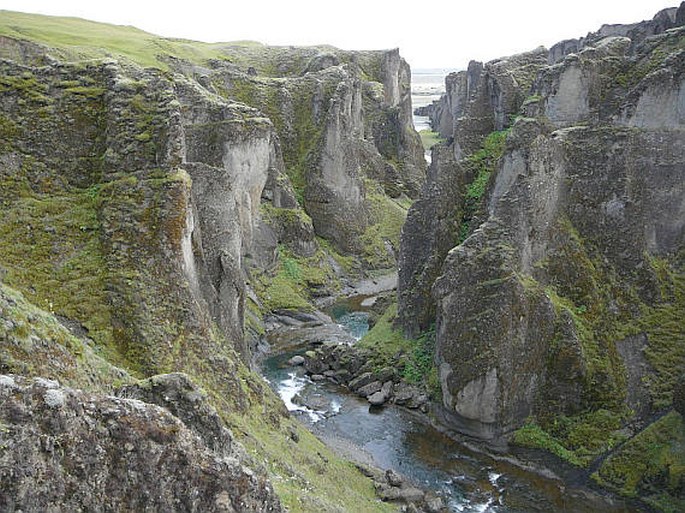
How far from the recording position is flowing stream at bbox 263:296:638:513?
31.5 m

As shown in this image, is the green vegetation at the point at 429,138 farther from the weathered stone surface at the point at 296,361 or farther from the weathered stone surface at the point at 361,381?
the weathered stone surface at the point at 361,381

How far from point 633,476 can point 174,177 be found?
24.2 metres

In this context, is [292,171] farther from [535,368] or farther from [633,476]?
[633,476]

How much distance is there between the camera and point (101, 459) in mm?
10383

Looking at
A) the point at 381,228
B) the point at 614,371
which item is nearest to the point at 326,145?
the point at 381,228

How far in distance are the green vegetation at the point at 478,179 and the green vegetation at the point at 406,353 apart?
23.6 feet

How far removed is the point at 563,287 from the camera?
130 feet

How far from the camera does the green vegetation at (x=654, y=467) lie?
3111 cm

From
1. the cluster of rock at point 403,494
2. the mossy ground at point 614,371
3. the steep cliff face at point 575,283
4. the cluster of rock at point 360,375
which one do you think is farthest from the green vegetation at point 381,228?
the cluster of rock at point 403,494

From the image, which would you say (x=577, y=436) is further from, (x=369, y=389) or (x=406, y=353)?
(x=406, y=353)

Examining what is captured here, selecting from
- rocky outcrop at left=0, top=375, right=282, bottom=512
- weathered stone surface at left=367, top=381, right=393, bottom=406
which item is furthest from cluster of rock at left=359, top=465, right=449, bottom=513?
rocky outcrop at left=0, top=375, right=282, bottom=512

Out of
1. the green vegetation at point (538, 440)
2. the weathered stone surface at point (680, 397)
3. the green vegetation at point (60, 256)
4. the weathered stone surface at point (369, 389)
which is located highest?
the green vegetation at point (60, 256)

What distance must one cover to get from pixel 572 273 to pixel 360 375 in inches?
562

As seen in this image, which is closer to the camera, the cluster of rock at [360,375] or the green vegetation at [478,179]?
the cluster of rock at [360,375]
